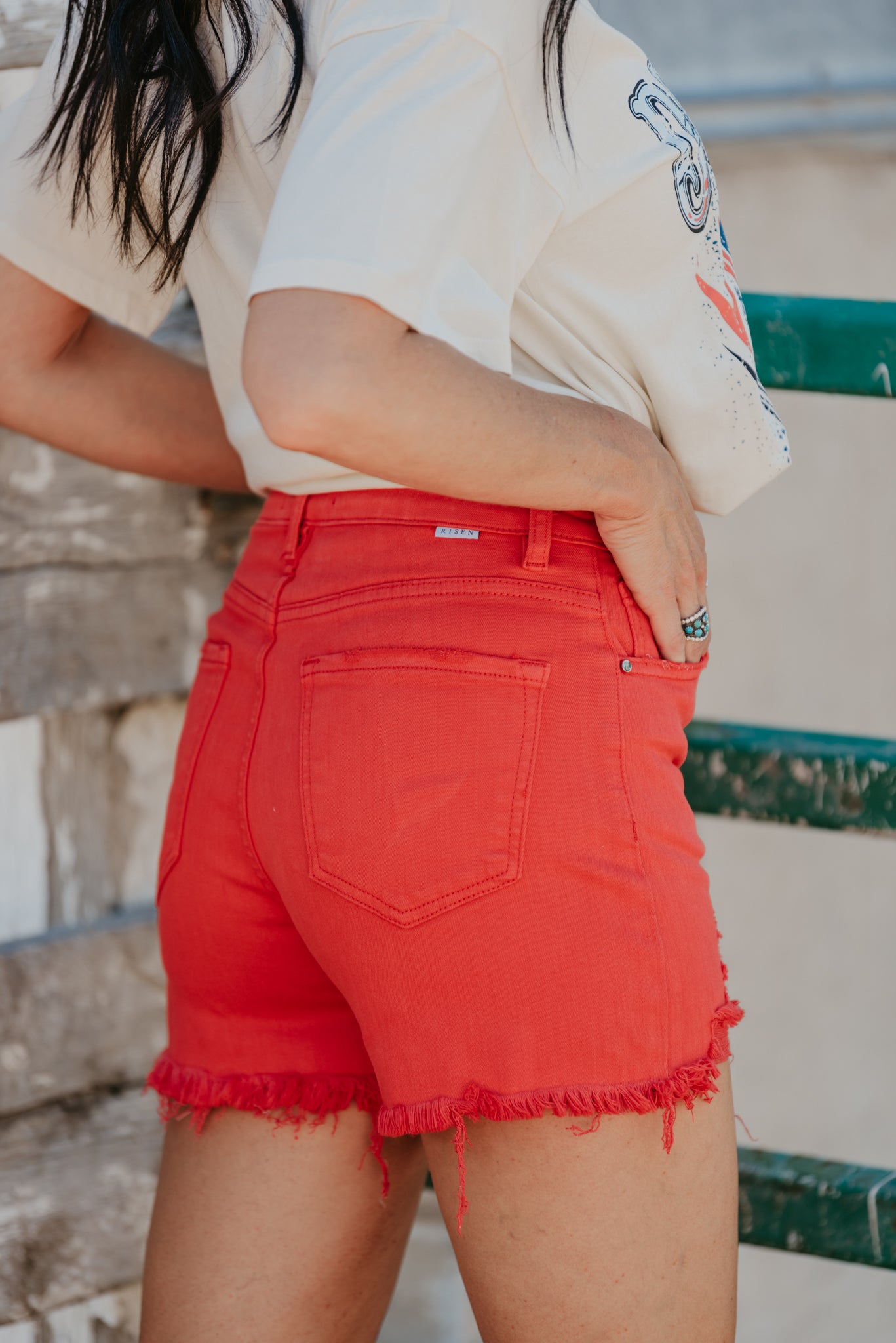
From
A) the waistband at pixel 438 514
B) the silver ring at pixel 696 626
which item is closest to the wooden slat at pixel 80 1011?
the waistband at pixel 438 514

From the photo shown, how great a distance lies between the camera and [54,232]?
1.05m

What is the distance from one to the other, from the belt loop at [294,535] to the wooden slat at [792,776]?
55 cm

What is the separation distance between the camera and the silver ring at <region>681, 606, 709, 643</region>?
0.94 meters

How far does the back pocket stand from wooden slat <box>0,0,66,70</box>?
0.90m

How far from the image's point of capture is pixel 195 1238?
1.05 m

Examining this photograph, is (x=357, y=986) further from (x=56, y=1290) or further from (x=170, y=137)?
(x=56, y=1290)

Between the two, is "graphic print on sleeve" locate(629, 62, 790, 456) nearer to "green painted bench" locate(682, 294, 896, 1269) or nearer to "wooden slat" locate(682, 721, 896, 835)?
"green painted bench" locate(682, 294, 896, 1269)

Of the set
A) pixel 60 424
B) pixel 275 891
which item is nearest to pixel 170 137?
pixel 60 424

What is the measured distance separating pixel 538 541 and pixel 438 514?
0.07m

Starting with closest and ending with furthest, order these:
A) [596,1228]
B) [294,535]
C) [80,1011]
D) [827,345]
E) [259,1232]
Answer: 1. [596,1228]
2. [294,535]
3. [259,1232]
4. [827,345]
5. [80,1011]

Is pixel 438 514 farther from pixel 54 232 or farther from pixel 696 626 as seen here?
pixel 54 232

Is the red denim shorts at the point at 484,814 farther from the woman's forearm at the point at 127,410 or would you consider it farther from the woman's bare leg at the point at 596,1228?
the woman's forearm at the point at 127,410

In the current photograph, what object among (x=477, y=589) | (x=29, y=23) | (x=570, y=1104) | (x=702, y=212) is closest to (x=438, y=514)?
(x=477, y=589)

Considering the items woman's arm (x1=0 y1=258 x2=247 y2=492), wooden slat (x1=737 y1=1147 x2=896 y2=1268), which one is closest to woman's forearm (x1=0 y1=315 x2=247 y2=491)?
woman's arm (x1=0 y1=258 x2=247 y2=492)
